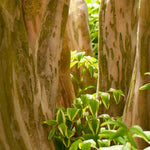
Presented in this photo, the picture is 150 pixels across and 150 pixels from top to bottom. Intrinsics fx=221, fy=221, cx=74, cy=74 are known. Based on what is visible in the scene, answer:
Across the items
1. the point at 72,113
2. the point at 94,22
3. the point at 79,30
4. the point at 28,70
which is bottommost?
the point at 72,113

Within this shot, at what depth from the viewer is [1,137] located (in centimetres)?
79

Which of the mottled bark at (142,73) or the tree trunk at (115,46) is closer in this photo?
the mottled bark at (142,73)

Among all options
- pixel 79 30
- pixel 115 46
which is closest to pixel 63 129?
pixel 115 46

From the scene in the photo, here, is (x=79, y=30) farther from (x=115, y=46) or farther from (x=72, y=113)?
(x=72, y=113)

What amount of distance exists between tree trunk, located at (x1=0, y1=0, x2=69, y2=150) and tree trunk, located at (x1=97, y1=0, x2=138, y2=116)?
397 millimetres

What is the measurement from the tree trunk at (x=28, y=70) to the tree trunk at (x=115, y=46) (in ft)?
1.30

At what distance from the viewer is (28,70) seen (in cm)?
96

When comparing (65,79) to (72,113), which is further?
(65,79)

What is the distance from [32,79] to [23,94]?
3.3 inches

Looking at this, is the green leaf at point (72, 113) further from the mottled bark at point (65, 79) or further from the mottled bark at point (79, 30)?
the mottled bark at point (79, 30)

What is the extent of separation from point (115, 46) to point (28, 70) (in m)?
0.75

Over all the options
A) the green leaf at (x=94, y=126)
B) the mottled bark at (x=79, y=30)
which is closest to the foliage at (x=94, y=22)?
the mottled bark at (x=79, y=30)

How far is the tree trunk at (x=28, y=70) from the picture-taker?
32.3 inches

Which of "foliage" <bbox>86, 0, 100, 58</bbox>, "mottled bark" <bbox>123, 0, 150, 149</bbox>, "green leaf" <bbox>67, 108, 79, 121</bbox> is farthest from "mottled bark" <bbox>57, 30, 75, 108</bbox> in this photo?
"foliage" <bbox>86, 0, 100, 58</bbox>
